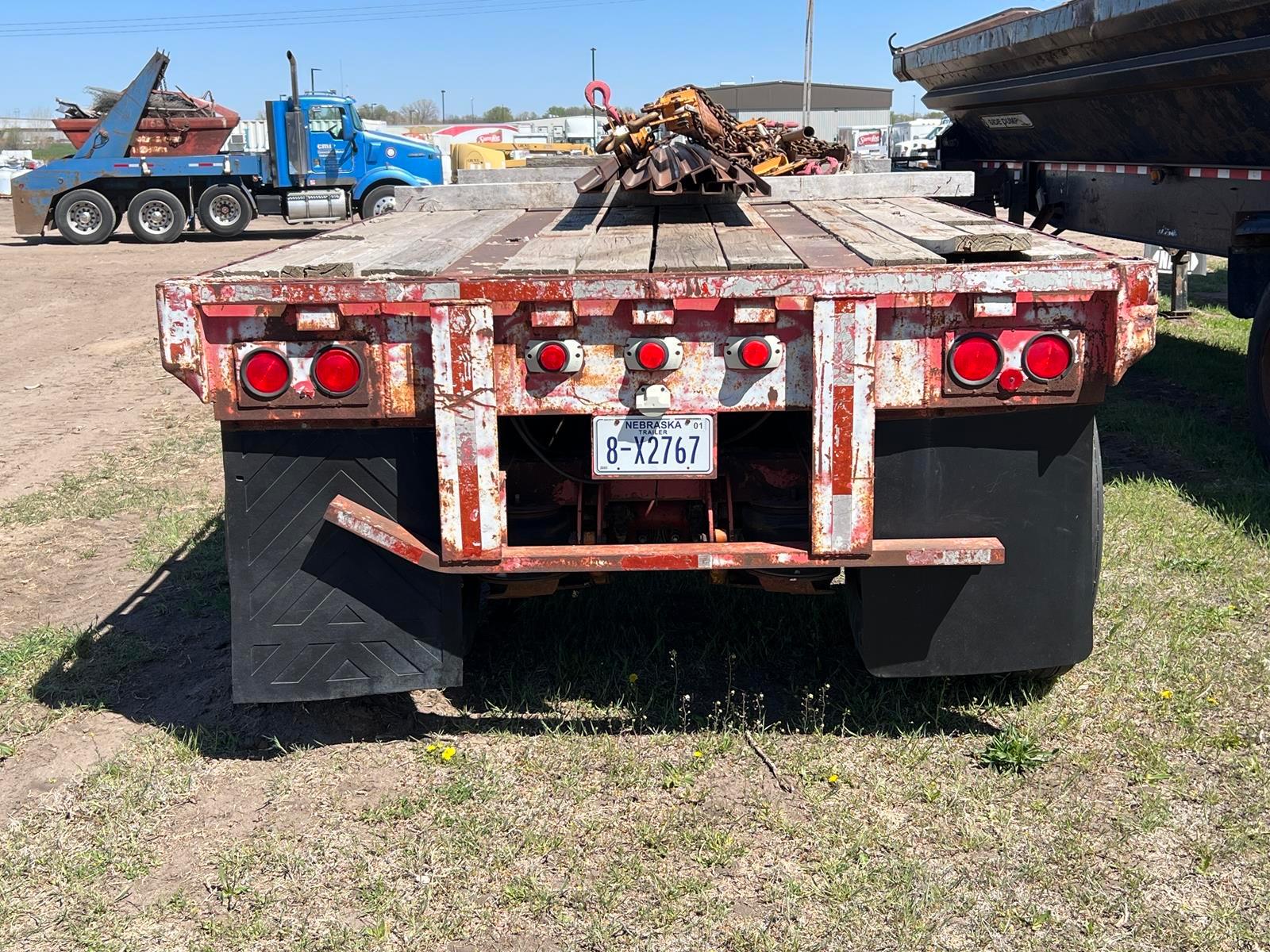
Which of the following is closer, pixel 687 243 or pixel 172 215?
pixel 687 243

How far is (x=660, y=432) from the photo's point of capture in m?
3.16

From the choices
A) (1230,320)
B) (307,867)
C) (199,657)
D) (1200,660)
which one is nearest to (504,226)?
(199,657)

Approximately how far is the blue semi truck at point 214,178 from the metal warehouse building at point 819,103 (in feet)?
98.5

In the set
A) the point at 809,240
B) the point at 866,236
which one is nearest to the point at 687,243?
the point at 809,240

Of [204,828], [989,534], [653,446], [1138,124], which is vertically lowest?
[204,828]

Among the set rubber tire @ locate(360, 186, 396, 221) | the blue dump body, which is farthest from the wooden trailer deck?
rubber tire @ locate(360, 186, 396, 221)

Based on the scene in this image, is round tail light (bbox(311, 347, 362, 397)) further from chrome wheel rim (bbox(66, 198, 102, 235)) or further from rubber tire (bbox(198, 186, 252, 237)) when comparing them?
chrome wheel rim (bbox(66, 198, 102, 235))

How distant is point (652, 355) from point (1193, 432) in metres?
5.18

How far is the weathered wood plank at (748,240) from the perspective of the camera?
10.4ft

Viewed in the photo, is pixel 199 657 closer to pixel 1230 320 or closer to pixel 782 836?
pixel 782 836

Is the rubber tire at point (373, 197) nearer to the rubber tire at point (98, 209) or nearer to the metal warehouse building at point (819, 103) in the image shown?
the rubber tire at point (98, 209)

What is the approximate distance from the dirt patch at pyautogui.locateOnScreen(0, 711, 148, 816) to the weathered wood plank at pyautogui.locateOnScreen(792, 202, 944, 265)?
270cm

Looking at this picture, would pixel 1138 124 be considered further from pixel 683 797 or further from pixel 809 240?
pixel 683 797

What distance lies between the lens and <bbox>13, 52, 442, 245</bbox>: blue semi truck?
22.5 meters
